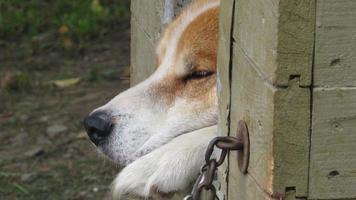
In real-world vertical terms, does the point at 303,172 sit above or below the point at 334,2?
below

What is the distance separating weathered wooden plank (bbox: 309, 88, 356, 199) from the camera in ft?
6.72

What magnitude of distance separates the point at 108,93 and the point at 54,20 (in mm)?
1437

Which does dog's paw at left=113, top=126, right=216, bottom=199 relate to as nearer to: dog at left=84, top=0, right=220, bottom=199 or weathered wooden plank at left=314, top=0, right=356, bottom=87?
dog at left=84, top=0, right=220, bottom=199

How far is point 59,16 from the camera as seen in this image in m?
7.18

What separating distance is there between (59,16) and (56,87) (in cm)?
128

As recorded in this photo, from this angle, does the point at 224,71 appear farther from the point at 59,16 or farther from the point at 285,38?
the point at 59,16

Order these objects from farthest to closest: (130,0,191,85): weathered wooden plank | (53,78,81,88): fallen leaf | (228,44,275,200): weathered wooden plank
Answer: (53,78,81,88): fallen leaf → (130,0,191,85): weathered wooden plank → (228,44,275,200): weathered wooden plank

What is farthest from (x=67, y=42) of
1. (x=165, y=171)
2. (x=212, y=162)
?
(x=212, y=162)

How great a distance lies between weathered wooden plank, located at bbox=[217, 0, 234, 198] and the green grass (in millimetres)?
4367

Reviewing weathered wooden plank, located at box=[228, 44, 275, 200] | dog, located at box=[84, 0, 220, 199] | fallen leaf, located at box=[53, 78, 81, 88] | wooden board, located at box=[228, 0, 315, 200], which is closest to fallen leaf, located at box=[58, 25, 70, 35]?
fallen leaf, located at box=[53, 78, 81, 88]

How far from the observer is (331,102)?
6.72 feet

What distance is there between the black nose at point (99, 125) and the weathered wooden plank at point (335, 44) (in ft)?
4.03

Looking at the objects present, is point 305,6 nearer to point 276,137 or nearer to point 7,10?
point 276,137

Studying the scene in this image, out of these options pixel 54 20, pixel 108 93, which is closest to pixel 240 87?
pixel 108 93
